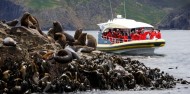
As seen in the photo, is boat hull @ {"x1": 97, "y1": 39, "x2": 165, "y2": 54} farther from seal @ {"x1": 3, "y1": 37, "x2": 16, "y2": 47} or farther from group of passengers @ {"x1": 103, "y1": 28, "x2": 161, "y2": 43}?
seal @ {"x1": 3, "y1": 37, "x2": 16, "y2": 47}

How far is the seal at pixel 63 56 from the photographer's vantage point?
106 ft

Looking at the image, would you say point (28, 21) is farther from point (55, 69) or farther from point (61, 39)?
point (55, 69)

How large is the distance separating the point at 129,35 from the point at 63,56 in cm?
3571

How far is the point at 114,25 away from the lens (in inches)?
2758

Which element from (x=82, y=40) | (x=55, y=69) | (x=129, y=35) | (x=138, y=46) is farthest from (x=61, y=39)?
(x=129, y=35)

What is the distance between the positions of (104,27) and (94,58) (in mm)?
38181

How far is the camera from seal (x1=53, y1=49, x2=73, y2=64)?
106 ft

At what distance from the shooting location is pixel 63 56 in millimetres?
32656

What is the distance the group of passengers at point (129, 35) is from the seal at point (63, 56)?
33954mm

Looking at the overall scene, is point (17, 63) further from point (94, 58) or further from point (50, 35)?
point (50, 35)

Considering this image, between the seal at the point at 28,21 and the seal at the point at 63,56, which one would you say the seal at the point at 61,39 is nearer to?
the seal at the point at 28,21

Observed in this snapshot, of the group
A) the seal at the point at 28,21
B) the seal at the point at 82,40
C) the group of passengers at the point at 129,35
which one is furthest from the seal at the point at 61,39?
the group of passengers at the point at 129,35

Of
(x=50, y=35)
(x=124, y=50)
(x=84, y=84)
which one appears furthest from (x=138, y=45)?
(x=84, y=84)

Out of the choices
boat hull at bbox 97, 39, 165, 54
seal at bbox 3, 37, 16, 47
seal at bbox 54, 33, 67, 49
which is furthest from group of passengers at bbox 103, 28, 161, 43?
seal at bbox 3, 37, 16, 47
